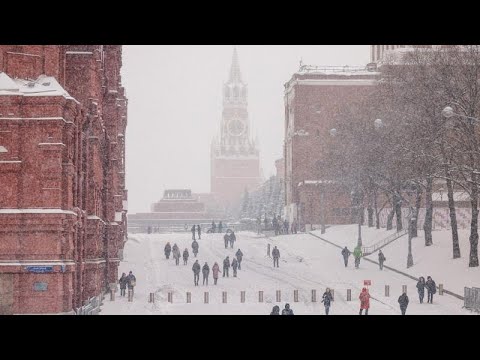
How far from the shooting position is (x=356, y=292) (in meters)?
40.9

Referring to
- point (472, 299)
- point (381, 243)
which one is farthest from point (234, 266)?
point (472, 299)

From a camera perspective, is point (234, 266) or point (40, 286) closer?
point (40, 286)

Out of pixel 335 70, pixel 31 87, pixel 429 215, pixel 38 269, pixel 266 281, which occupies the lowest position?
pixel 266 281

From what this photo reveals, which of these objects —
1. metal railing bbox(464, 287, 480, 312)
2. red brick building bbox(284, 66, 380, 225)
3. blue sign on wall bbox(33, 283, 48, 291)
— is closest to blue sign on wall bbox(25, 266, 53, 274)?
blue sign on wall bbox(33, 283, 48, 291)

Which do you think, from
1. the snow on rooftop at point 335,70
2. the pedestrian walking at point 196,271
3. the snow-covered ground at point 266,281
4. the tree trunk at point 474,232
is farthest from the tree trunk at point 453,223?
the snow on rooftop at point 335,70

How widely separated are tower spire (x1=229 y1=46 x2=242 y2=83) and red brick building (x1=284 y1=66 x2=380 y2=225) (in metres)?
48.8

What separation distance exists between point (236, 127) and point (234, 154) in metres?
4.19

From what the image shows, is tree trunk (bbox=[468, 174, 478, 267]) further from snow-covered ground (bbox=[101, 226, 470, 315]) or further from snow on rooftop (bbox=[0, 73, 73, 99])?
snow on rooftop (bbox=[0, 73, 73, 99])

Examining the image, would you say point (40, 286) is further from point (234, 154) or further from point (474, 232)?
point (234, 154)

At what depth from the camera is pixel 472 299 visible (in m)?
34.5

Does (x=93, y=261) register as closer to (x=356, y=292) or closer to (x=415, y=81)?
(x=356, y=292)

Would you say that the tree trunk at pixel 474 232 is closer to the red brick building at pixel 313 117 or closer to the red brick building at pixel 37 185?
the red brick building at pixel 37 185
